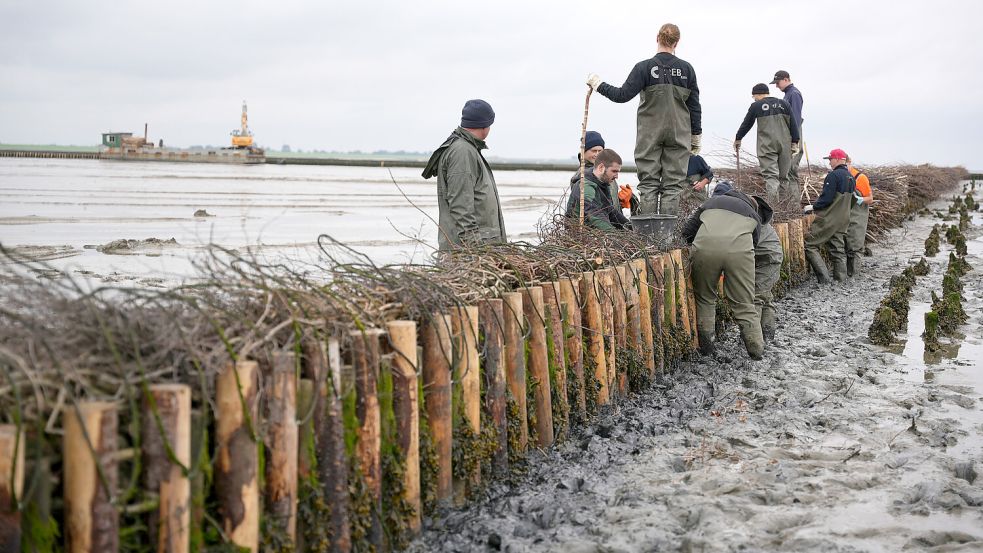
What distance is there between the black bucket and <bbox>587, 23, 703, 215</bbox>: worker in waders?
121 cm

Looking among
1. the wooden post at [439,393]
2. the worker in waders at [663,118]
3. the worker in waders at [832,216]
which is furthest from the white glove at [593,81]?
the worker in waders at [832,216]

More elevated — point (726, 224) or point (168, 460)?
point (726, 224)

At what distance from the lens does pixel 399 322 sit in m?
4.25

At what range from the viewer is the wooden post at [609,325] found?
6626 mm

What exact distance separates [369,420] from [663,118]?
254 inches

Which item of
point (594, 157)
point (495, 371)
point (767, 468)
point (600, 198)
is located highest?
point (594, 157)

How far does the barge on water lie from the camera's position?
84500mm

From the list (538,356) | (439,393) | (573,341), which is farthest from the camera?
(573,341)

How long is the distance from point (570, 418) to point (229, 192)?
→ 29.3 meters

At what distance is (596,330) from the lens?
639 centimetres

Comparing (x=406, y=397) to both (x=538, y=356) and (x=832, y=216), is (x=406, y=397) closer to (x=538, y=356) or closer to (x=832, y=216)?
(x=538, y=356)

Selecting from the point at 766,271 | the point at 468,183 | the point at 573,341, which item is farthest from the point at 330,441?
the point at 766,271

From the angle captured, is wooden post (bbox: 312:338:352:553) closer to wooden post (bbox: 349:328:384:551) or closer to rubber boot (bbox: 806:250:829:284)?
wooden post (bbox: 349:328:384:551)

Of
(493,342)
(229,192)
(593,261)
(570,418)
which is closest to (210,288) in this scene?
(493,342)
